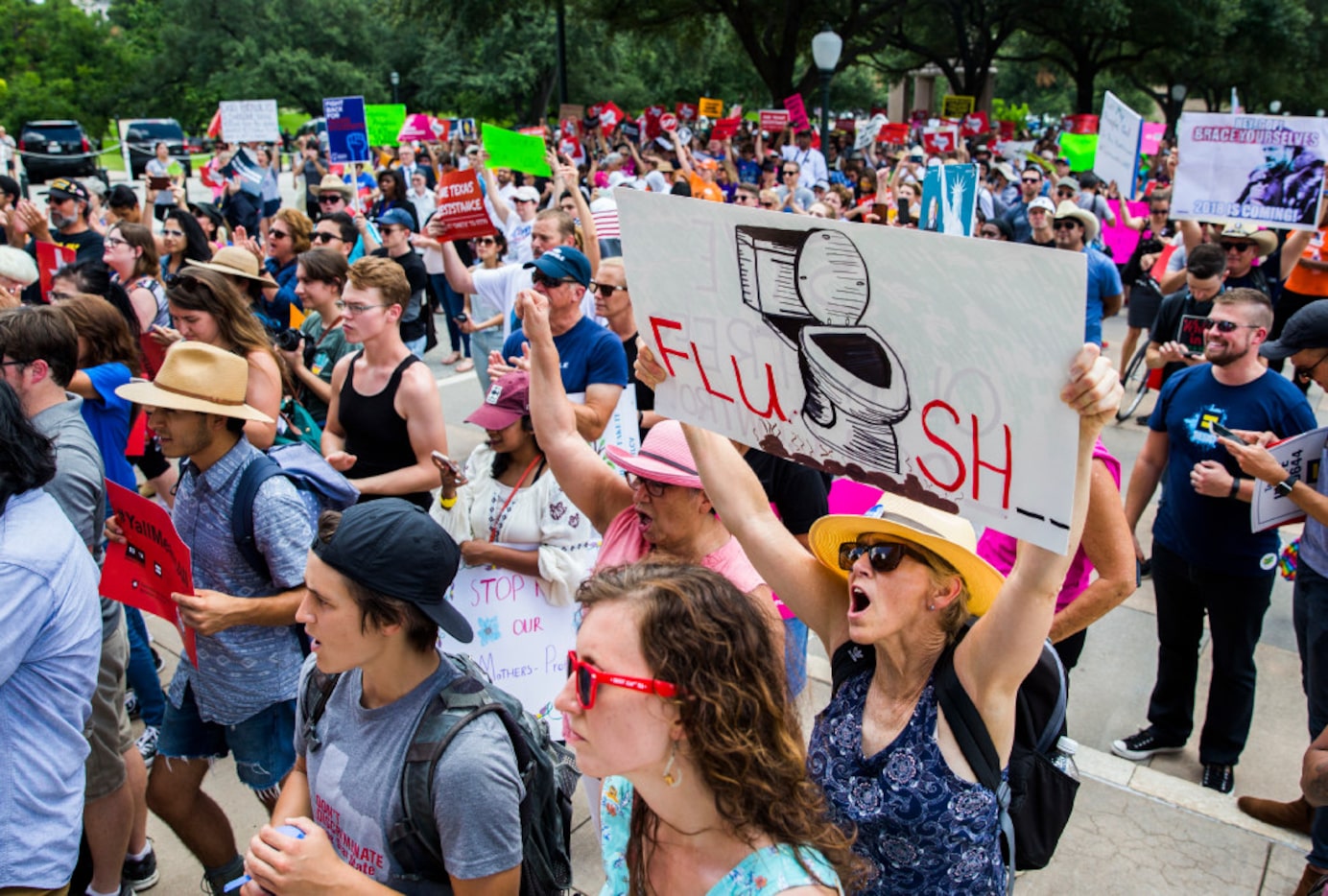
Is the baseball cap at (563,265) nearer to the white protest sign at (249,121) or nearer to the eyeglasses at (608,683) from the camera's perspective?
the eyeglasses at (608,683)

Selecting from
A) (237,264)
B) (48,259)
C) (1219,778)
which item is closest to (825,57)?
(48,259)

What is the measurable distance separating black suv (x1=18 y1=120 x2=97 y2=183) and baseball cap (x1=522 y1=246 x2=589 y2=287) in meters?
23.5

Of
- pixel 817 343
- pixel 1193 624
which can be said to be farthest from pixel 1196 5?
pixel 817 343

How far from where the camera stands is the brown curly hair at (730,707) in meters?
1.74

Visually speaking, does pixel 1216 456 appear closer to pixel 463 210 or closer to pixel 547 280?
pixel 547 280

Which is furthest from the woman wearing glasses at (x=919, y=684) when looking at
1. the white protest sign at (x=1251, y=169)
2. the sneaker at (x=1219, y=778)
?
the white protest sign at (x=1251, y=169)

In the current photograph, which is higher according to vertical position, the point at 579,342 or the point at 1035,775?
the point at 579,342

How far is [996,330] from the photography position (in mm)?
1696

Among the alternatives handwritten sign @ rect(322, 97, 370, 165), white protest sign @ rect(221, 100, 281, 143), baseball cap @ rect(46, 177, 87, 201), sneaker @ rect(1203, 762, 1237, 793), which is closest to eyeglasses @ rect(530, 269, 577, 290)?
sneaker @ rect(1203, 762, 1237, 793)

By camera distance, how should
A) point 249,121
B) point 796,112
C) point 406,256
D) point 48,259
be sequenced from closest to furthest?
point 48,259, point 406,256, point 249,121, point 796,112

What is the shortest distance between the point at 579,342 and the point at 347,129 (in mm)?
8665

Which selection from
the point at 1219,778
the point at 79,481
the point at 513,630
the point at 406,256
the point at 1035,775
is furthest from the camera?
the point at 406,256

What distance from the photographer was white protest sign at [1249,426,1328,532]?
365cm

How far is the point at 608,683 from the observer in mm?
1724
